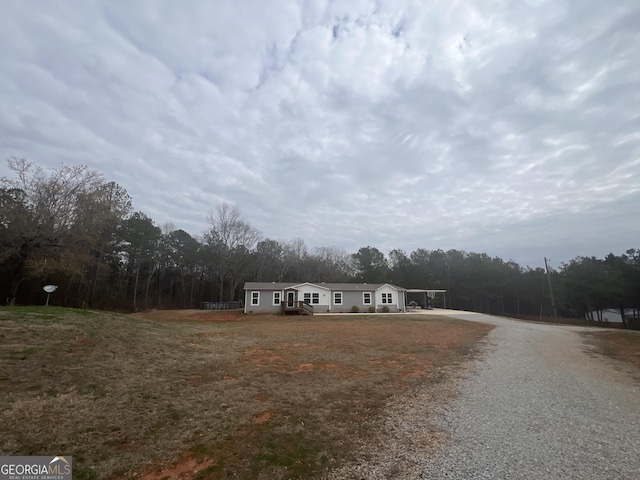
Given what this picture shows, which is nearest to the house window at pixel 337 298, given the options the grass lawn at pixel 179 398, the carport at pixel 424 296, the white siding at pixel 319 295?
the white siding at pixel 319 295

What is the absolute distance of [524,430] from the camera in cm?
513

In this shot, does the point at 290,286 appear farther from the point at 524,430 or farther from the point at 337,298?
the point at 524,430

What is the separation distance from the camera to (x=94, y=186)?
1961 centimetres

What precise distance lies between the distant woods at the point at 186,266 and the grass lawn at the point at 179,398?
26.2ft

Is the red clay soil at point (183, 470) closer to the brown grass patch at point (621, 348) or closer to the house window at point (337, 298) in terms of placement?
the brown grass patch at point (621, 348)

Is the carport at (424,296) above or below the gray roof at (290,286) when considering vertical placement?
below

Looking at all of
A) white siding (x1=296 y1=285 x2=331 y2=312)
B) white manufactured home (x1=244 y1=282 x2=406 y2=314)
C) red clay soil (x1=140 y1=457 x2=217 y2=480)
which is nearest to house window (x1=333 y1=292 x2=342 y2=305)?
white manufactured home (x1=244 y1=282 x2=406 y2=314)

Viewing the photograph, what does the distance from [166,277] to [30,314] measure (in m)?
43.2

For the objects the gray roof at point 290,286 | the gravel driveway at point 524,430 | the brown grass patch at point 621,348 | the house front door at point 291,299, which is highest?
the gray roof at point 290,286

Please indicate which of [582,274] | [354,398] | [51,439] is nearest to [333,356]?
[354,398]

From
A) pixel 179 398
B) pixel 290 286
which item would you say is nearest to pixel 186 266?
pixel 290 286

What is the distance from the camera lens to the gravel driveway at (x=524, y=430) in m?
3.87

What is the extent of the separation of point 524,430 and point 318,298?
28830mm

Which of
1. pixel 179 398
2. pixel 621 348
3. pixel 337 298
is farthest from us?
pixel 337 298
